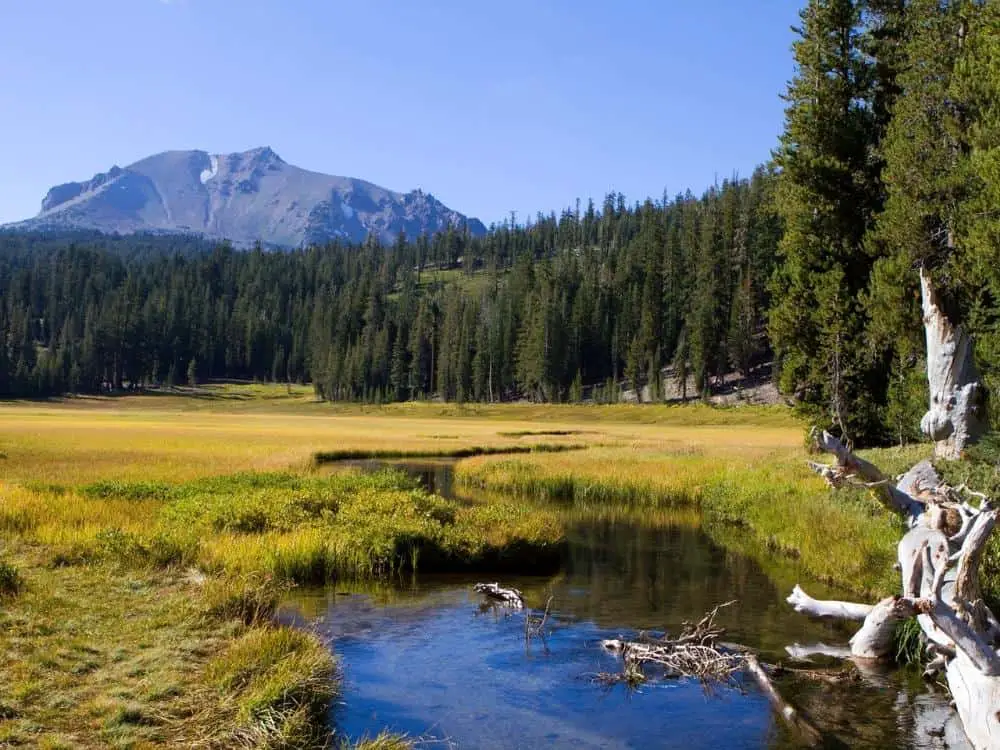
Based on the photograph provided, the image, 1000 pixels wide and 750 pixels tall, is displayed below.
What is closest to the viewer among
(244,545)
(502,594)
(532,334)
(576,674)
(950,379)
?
(576,674)

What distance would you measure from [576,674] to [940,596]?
590 cm

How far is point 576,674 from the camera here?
1327 centimetres

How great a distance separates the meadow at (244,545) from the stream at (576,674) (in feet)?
3.71

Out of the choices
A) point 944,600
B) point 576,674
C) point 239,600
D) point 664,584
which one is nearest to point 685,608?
point 664,584

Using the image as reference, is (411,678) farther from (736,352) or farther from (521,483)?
(736,352)

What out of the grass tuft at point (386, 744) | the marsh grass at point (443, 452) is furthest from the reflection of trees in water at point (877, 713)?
the marsh grass at point (443, 452)

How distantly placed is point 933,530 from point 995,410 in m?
14.0

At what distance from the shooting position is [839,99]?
38.5 metres

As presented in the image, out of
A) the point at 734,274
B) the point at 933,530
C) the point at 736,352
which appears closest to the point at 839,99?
the point at 933,530

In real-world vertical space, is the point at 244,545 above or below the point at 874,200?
below

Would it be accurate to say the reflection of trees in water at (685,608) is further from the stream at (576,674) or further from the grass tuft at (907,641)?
the grass tuft at (907,641)

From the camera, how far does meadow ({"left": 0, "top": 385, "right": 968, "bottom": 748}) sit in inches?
395

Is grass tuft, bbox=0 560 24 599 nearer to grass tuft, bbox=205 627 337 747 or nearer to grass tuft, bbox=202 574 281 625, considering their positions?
grass tuft, bbox=202 574 281 625

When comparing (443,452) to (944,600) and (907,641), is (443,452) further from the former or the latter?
(944,600)
